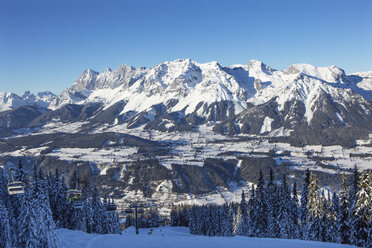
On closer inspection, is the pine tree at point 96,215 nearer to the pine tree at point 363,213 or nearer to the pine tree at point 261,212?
the pine tree at point 261,212

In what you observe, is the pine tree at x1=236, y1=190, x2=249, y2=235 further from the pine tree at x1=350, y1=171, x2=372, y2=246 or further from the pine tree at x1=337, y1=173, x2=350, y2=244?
the pine tree at x1=350, y1=171, x2=372, y2=246

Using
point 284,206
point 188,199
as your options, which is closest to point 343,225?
point 284,206

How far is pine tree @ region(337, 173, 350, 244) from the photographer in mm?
48122

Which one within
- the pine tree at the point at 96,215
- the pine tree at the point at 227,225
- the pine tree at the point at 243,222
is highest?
the pine tree at the point at 96,215

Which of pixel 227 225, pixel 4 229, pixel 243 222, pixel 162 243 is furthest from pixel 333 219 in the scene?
pixel 227 225

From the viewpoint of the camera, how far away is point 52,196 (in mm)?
62438

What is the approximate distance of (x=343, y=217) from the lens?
48.7 meters

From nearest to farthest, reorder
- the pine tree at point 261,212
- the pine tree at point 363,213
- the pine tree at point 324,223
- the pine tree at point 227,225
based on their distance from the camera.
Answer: the pine tree at point 363,213
the pine tree at point 324,223
the pine tree at point 261,212
the pine tree at point 227,225

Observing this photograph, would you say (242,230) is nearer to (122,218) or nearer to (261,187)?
(261,187)

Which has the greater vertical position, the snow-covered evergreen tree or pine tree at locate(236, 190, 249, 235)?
the snow-covered evergreen tree

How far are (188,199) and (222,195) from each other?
66.5 feet

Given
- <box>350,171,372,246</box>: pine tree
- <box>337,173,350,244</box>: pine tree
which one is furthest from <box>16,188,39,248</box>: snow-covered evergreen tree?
<box>337,173,350,244</box>: pine tree

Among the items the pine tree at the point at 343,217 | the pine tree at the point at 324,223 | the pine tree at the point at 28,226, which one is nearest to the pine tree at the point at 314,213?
the pine tree at the point at 324,223

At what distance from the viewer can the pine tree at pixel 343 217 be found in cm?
4812
